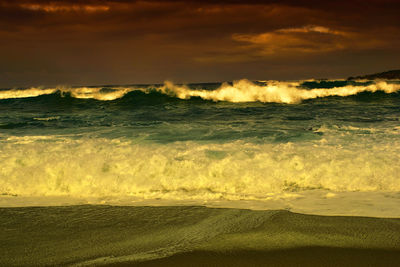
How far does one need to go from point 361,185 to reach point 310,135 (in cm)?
323

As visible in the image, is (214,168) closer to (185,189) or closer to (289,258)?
(185,189)

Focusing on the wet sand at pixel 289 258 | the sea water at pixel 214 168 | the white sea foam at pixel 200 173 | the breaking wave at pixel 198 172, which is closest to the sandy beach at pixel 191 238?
the wet sand at pixel 289 258

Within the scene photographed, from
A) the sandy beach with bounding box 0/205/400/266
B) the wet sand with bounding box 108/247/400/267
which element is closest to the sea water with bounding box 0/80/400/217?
the sandy beach with bounding box 0/205/400/266

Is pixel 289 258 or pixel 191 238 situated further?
pixel 191 238

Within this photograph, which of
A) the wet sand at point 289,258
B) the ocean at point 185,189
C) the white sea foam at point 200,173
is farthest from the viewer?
Result: the white sea foam at point 200,173

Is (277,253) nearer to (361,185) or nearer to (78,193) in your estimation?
(361,185)

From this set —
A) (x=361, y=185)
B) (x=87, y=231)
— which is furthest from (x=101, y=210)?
(x=361, y=185)

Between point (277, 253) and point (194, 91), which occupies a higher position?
point (194, 91)

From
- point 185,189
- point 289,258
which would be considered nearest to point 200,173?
point 185,189

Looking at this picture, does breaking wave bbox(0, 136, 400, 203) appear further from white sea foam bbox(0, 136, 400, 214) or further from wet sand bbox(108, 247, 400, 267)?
wet sand bbox(108, 247, 400, 267)

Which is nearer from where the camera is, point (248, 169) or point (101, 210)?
point (101, 210)

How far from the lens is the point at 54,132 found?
9211mm

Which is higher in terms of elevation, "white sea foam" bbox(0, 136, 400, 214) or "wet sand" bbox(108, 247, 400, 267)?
"white sea foam" bbox(0, 136, 400, 214)

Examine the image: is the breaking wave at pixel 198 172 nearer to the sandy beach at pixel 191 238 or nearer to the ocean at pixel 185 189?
the ocean at pixel 185 189
